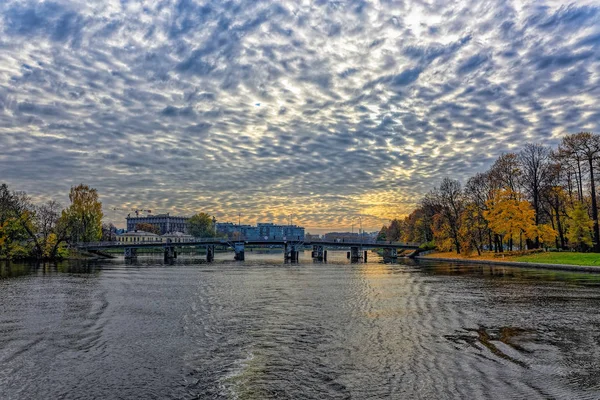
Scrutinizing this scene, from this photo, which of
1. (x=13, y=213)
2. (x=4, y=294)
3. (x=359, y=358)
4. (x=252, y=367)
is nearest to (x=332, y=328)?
(x=359, y=358)

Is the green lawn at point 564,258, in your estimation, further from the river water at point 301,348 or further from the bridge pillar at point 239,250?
the bridge pillar at point 239,250

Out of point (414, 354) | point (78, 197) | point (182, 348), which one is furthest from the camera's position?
point (78, 197)

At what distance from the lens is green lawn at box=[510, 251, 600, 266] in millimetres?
60000

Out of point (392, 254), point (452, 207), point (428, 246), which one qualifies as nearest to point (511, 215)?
point (452, 207)

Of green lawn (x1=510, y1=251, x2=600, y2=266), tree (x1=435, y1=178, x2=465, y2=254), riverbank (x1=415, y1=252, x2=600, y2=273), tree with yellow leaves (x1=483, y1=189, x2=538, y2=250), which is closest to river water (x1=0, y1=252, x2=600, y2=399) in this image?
riverbank (x1=415, y1=252, x2=600, y2=273)

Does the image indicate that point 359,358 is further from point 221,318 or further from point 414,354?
point 221,318

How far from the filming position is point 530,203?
86250 mm

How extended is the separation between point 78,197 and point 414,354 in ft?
427

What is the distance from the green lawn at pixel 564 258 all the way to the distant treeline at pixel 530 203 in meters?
4.21

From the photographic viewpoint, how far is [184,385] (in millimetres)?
13336

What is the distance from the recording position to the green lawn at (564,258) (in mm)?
60000

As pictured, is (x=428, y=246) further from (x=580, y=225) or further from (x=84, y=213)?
(x=84, y=213)

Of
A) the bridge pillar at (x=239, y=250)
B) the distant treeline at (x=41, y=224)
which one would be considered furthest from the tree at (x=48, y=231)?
the bridge pillar at (x=239, y=250)

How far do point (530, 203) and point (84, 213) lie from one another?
119205 mm
